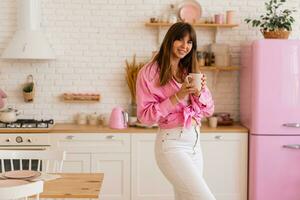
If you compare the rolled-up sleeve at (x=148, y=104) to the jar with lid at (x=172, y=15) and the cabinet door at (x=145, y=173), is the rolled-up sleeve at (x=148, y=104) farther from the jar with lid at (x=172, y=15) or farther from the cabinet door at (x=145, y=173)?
the jar with lid at (x=172, y=15)

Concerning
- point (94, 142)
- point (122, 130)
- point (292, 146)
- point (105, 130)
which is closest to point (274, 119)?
point (292, 146)

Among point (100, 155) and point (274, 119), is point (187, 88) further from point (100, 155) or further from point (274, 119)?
point (100, 155)

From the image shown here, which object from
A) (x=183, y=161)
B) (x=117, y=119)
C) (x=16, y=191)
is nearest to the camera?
(x=16, y=191)

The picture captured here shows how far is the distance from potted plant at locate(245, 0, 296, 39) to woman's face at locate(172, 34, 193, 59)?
78.1 inches

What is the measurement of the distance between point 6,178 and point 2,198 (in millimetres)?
494

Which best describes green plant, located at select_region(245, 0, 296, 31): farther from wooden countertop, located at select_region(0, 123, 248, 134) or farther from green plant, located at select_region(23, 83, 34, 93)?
green plant, located at select_region(23, 83, 34, 93)

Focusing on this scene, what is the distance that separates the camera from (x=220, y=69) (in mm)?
4754

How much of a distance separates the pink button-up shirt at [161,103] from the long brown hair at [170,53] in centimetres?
4

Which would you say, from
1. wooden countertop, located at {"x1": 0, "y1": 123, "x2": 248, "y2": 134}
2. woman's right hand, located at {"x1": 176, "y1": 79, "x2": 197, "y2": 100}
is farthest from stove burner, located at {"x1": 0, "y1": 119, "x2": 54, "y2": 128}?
woman's right hand, located at {"x1": 176, "y1": 79, "x2": 197, "y2": 100}

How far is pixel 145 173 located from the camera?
4.46 metres

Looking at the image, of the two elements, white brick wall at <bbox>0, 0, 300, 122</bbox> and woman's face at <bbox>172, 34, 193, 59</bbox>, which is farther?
white brick wall at <bbox>0, 0, 300, 122</bbox>

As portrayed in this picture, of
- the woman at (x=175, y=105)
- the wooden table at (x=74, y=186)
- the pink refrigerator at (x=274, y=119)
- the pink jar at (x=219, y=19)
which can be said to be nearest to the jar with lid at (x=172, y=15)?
the pink jar at (x=219, y=19)

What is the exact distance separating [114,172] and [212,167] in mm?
945

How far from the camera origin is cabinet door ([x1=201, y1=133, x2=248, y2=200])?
4441 mm
